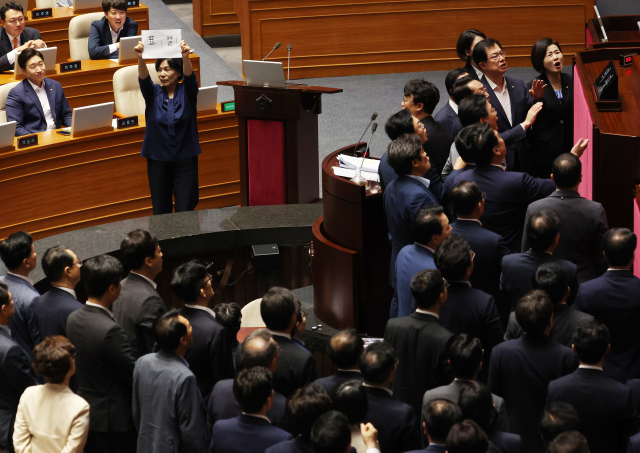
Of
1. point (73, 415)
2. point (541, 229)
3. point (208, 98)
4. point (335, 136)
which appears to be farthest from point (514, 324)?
point (335, 136)

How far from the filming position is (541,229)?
2.85 meters

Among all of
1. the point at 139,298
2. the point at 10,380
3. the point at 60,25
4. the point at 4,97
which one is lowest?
the point at 10,380

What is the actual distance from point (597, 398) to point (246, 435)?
3.30 ft

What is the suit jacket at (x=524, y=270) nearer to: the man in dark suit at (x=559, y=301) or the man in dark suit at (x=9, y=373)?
the man in dark suit at (x=559, y=301)

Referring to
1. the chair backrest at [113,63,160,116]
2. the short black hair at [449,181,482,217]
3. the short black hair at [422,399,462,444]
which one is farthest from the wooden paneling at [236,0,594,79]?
the short black hair at [422,399,462,444]

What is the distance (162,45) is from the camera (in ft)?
14.6

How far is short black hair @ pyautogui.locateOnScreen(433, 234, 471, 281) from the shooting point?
276 centimetres

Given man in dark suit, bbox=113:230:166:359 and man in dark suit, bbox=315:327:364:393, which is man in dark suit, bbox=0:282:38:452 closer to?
man in dark suit, bbox=113:230:166:359

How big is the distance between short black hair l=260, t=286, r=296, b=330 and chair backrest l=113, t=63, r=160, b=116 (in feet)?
12.5

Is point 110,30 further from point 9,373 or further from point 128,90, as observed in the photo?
point 9,373

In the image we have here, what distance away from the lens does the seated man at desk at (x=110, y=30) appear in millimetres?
6656

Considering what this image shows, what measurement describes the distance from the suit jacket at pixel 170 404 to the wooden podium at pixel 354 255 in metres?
1.21

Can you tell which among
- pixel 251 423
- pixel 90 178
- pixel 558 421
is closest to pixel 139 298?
pixel 251 423

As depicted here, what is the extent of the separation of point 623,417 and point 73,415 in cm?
165
